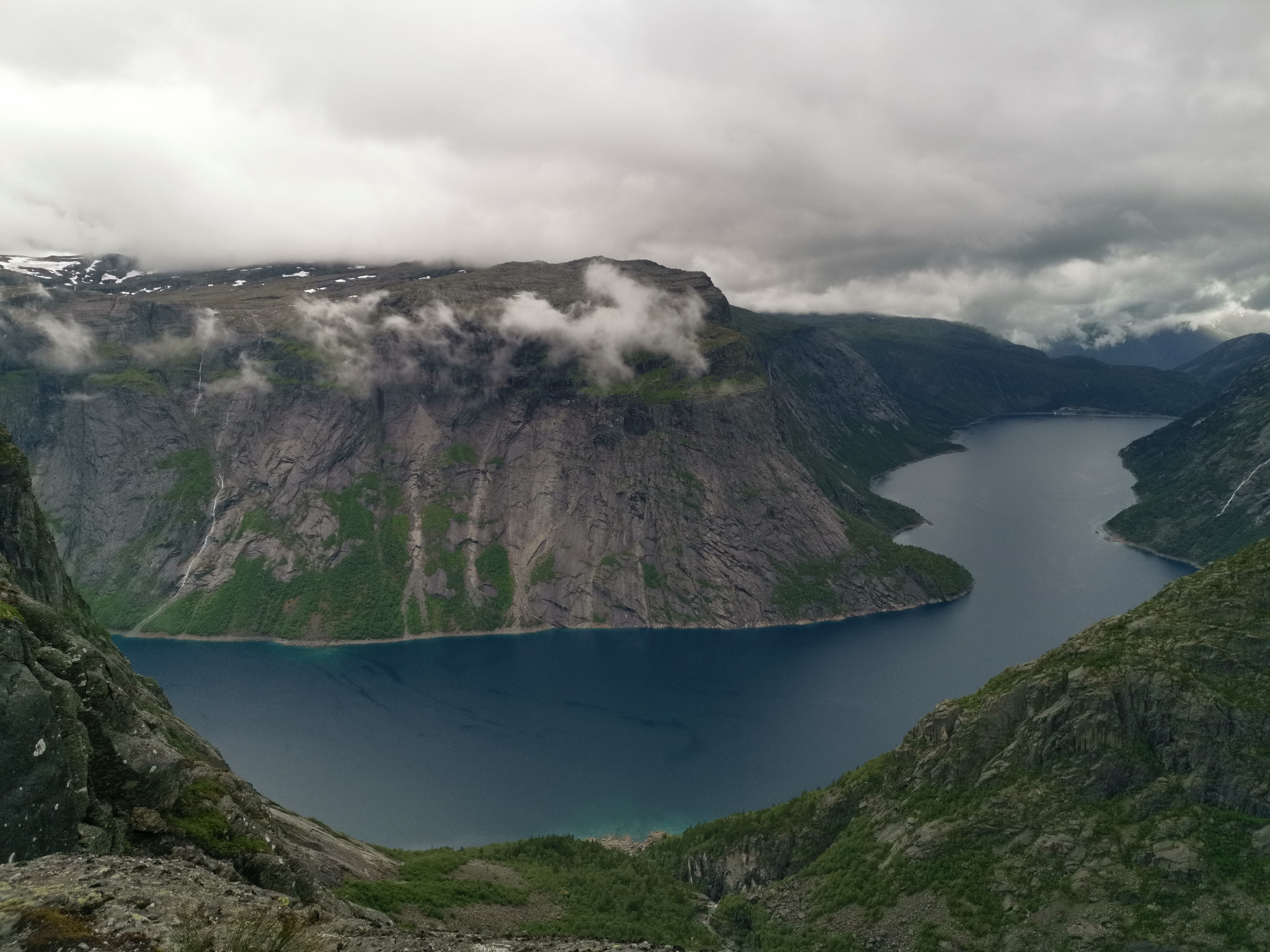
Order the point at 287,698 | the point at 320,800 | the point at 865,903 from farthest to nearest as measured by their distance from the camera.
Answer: the point at 287,698 → the point at 320,800 → the point at 865,903

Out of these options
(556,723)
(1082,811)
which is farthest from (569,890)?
(556,723)

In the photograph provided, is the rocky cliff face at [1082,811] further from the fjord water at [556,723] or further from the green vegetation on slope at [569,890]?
the fjord water at [556,723]

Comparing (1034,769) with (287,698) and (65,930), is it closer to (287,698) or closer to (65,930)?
(65,930)

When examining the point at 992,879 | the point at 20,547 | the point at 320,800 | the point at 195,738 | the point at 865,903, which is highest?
the point at 20,547

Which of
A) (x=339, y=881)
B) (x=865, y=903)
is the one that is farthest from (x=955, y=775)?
(x=339, y=881)

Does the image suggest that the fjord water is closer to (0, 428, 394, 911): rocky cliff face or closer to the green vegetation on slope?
the green vegetation on slope

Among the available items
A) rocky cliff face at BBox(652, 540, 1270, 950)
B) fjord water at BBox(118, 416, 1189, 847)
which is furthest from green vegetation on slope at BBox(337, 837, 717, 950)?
fjord water at BBox(118, 416, 1189, 847)

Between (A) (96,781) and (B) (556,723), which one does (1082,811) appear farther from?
(B) (556,723)
